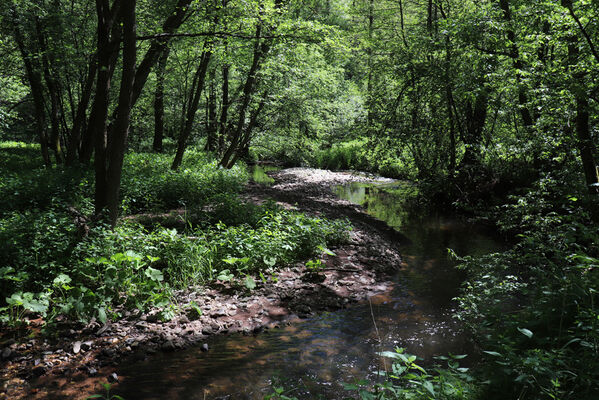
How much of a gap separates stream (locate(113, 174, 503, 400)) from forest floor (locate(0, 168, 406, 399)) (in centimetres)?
22

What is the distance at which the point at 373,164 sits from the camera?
39.0ft

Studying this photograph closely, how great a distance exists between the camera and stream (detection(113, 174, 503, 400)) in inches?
153

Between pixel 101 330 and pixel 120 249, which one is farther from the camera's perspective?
pixel 120 249

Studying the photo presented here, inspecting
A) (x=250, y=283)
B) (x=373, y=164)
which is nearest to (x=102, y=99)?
(x=250, y=283)

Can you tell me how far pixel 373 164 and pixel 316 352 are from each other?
815 centimetres

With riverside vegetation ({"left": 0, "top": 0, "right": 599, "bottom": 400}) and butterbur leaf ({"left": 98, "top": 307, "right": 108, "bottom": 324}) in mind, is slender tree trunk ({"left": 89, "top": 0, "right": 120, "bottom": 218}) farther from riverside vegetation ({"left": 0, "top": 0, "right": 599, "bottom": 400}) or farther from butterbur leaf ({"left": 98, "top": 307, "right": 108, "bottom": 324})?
butterbur leaf ({"left": 98, "top": 307, "right": 108, "bottom": 324})

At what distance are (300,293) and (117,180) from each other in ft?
12.4

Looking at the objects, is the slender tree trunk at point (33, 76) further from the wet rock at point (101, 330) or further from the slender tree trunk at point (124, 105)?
the wet rock at point (101, 330)

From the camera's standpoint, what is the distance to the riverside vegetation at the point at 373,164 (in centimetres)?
326

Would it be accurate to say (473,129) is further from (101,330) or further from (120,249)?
(101,330)

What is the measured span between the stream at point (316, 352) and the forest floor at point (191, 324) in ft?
0.73

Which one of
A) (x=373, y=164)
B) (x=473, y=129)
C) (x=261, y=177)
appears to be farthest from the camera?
(x=261, y=177)

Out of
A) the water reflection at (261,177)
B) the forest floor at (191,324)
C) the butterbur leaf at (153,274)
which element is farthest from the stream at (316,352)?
the water reflection at (261,177)

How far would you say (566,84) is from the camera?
17.2 feet
